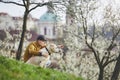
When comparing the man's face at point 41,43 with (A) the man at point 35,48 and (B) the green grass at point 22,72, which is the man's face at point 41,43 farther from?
(B) the green grass at point 22,72

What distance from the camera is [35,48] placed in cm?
1549

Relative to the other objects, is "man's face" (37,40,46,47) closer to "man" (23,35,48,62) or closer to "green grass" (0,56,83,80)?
"man" (23,35,48,62)

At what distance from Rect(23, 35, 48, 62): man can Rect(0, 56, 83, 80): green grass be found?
186 centimetres

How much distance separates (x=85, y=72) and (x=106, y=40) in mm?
17833

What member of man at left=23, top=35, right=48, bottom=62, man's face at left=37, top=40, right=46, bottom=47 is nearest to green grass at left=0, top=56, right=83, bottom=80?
man at left=23, top=35, right=48, bottom=62

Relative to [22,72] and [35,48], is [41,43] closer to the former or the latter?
[35,48]

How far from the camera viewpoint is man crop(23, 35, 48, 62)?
15.3 metres

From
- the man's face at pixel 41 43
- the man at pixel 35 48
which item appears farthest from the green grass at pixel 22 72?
the man's face at pixel 41 43

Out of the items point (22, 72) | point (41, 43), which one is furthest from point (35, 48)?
point (22, 72)

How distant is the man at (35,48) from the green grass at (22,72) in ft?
6.09

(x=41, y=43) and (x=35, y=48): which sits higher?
(x=41, y=43)

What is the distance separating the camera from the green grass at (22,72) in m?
11.2

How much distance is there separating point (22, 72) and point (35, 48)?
11.7ft

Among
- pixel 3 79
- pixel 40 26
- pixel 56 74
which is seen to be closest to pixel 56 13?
pixel 56 74
